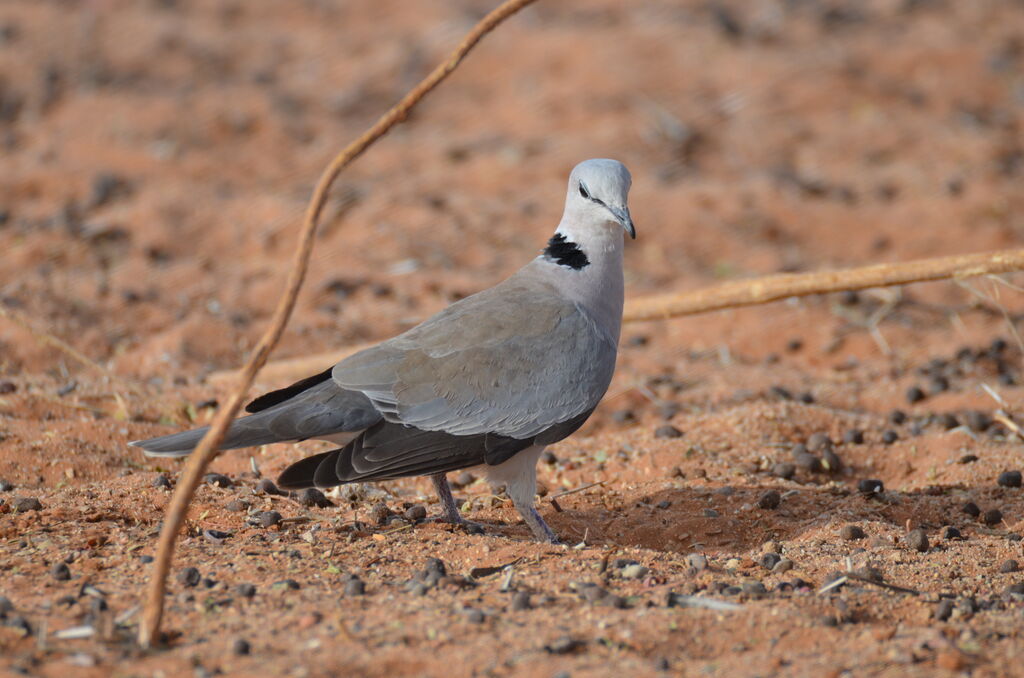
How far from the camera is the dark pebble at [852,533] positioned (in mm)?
4855

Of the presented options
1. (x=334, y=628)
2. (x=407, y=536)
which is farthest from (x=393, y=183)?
(x=334, y=628)

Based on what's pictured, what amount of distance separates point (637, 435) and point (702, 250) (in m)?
3.87

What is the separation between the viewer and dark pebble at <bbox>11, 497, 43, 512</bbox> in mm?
4656

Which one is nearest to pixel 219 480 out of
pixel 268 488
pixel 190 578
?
pixel 268 488

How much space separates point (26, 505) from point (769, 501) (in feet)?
10.4

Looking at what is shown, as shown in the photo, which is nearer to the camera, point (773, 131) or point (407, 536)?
point (407, 536)

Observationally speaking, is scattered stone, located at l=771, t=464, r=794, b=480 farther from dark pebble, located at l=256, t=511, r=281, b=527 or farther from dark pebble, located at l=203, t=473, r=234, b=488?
dark pebble, located at l=203, t=473, r=234, b=488

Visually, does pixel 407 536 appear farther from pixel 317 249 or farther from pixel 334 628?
pixel 317 249

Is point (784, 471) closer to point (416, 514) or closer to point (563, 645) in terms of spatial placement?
point (416, 514)

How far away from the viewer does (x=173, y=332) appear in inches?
305

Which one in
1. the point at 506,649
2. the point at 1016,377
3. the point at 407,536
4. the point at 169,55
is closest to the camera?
the point at 506,649

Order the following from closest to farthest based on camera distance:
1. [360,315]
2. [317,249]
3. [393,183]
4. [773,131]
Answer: [360,315], [317,249], [393,183], [773,131]

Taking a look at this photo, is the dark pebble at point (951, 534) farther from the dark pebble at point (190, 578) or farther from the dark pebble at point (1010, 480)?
the dark pebble at point (190, 578)

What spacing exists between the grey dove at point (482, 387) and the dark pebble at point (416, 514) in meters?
0.09
